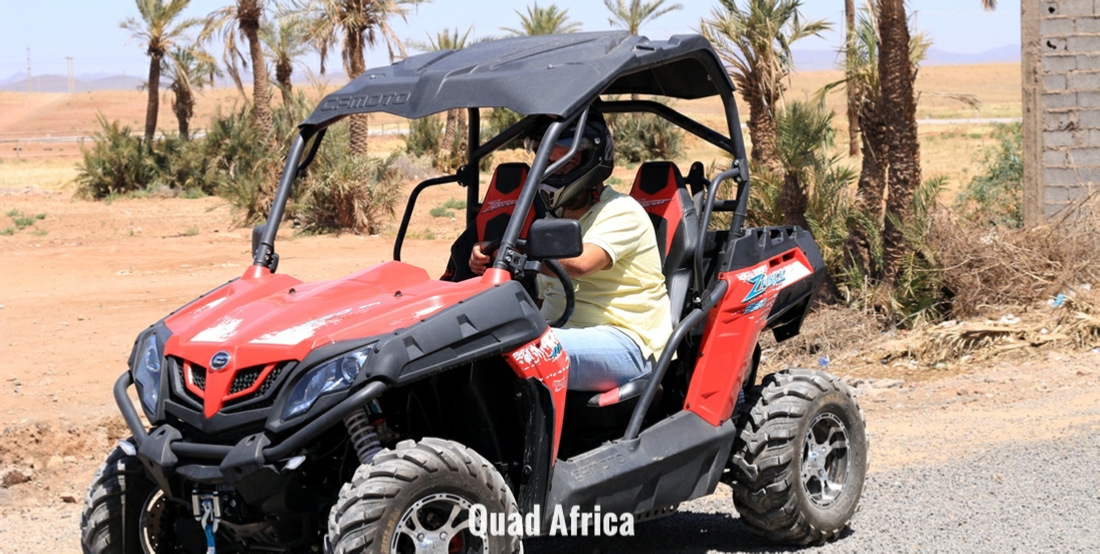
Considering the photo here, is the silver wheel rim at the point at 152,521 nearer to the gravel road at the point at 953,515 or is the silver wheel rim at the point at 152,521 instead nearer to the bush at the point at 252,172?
the gravel road at the point at 953,515

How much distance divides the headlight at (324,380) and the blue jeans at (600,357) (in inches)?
43.0

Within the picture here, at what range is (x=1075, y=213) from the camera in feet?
38.6

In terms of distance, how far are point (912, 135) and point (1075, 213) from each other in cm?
173

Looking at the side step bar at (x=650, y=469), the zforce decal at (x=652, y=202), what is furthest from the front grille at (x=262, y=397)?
the zforce decal at (x=652, y=202)

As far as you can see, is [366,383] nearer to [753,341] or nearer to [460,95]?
[460,95]

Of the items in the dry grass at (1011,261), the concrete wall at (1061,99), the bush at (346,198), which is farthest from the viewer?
the bush at (346,198)

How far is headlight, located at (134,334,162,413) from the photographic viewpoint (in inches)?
161

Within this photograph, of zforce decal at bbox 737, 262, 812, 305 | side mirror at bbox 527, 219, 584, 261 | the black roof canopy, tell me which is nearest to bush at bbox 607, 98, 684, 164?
zforce decal at bbox 737, 262, 812, 305

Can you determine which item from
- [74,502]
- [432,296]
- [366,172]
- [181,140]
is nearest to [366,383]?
[432,296]

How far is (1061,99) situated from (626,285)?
9381 millimetres

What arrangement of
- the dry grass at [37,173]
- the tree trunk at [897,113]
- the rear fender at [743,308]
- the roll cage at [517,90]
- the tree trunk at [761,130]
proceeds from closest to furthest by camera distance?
1. the roll cage at [517,90]
2. the rear fender at [743,308]
3. the tree trunk at [897,113]
4. the tree trunk at [761,130]
5. the dry grass at [37,173]

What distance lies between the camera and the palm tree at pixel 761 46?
12547 millimetres

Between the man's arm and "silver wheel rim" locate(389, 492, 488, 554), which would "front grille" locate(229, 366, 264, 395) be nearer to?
"silver wheel rim" locate(389, 492, 488, 554)

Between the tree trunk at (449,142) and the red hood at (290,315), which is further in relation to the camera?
the tree trunk at (449,142)
